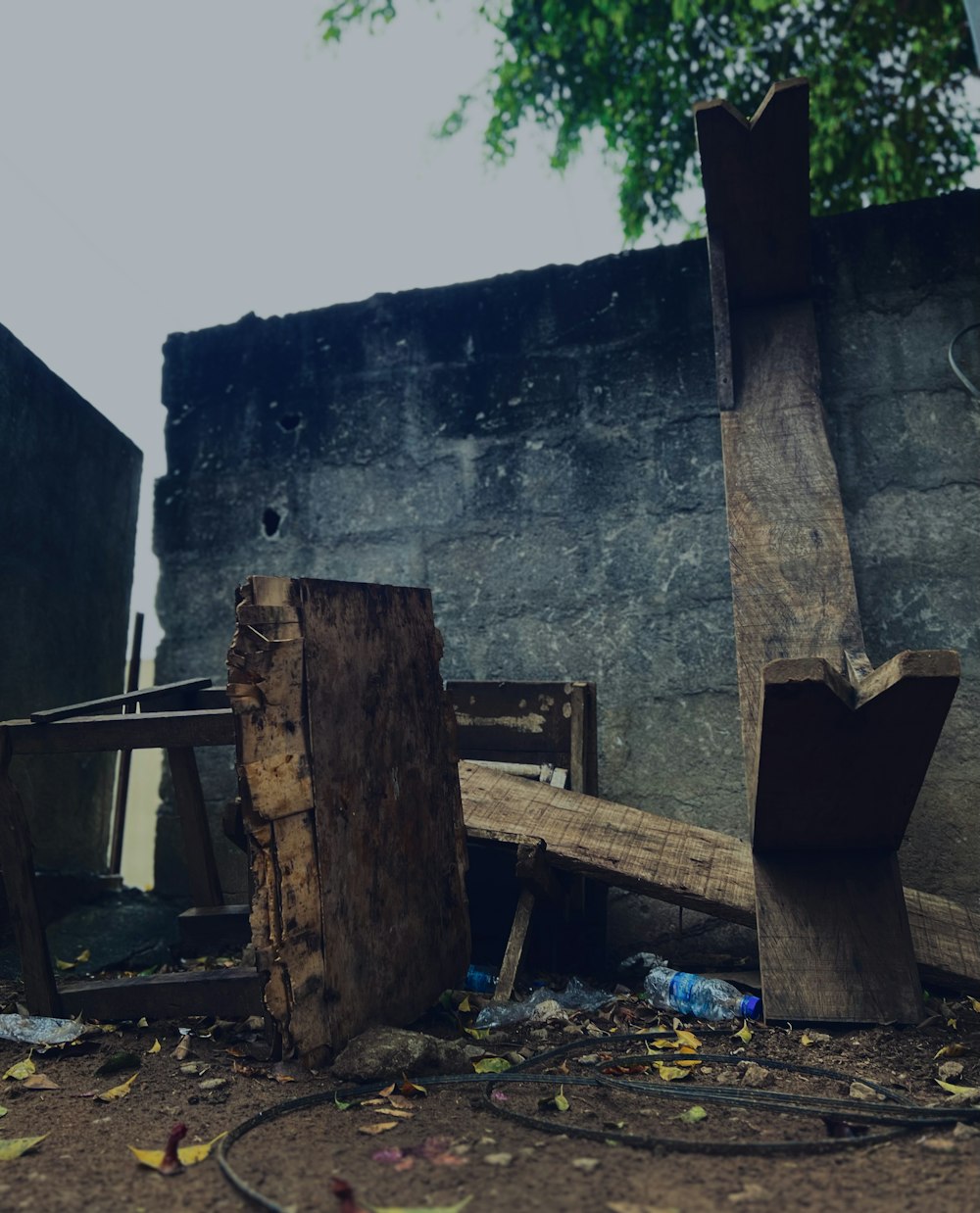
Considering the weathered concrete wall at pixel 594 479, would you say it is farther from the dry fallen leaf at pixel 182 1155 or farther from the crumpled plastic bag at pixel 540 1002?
the dry fallen leaf at pixel 182 1155

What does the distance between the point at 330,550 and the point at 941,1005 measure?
8.49 feet

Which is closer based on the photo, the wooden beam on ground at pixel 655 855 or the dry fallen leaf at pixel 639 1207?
the dry fallen leaf at pixel 639 1207

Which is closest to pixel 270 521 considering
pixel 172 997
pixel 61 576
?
pixel 61 576

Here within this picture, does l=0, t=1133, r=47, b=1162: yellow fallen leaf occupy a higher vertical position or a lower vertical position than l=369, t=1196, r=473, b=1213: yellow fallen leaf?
lower

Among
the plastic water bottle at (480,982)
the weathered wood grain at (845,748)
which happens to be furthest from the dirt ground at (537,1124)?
the weathered wood grain at (845,748)

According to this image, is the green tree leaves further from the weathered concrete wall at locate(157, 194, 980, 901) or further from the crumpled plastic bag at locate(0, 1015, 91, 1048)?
the crumpled plastic bag at locate(0, 1015, 91, 1048)

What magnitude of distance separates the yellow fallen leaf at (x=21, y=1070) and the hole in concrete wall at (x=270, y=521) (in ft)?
7.06

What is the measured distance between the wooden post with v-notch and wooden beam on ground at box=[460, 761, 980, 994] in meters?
0.22

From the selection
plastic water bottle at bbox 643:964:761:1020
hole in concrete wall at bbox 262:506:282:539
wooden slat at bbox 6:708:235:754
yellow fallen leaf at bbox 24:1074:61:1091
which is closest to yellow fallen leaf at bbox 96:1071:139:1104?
yellow fallen leaf at bbox 24:1074:61:1091

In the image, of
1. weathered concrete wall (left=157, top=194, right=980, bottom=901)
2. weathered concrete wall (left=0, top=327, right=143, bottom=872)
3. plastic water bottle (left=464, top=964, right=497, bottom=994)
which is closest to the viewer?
plastic water bottle (left=464, top=964, right=497, bottom=994)

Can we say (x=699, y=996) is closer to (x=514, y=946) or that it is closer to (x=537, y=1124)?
(x=514, y=946)

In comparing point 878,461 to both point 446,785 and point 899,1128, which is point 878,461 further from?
point 899,1128

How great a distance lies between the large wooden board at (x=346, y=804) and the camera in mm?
2102

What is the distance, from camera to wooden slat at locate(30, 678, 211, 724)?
8.34 feet
